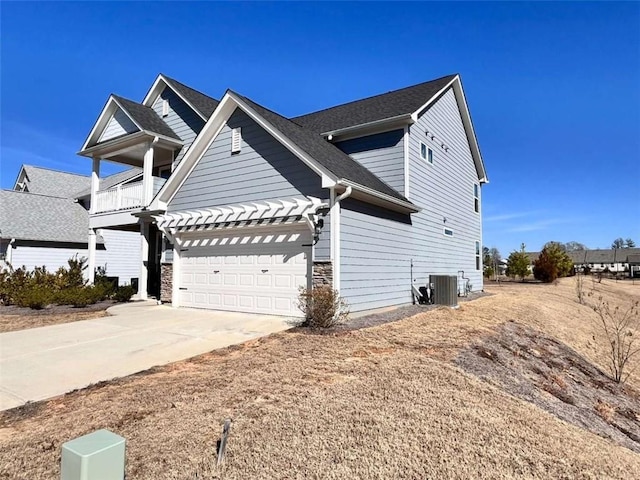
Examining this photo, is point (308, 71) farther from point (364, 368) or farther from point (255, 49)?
point (364, 368)

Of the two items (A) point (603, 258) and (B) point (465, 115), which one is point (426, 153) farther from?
(A) point (603, 258)

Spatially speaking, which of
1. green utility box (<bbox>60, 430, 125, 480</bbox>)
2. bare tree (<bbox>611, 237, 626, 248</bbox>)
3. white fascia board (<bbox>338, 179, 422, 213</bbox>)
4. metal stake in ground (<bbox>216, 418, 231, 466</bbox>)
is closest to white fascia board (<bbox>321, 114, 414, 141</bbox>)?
white fascia board (<bbox>338, 179, 422, 213</bbox>)

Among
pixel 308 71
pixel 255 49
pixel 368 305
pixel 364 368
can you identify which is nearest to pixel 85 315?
pixel 368 305

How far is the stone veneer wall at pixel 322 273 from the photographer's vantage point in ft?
29.1

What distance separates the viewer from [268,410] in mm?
3934

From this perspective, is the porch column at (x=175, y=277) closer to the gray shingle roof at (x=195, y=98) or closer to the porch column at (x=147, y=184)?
the porch column at (x=147, y=184)

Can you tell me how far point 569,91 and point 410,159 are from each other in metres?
7.02

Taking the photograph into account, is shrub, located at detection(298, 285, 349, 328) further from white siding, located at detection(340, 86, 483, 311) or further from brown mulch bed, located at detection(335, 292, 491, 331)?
white siding, located at detection(340, 86, 483, 311)

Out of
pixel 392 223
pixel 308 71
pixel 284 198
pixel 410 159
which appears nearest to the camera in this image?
pixel 284 198

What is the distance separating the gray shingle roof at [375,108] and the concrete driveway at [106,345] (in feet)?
24.5

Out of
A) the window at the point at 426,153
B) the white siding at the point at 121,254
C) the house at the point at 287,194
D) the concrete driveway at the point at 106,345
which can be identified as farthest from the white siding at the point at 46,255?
the window at the point at 426,153

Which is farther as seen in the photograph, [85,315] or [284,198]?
[85,315]

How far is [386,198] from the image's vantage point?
10141 mm

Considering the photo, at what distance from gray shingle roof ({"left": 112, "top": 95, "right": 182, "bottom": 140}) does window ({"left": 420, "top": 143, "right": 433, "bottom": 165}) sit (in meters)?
9.67
